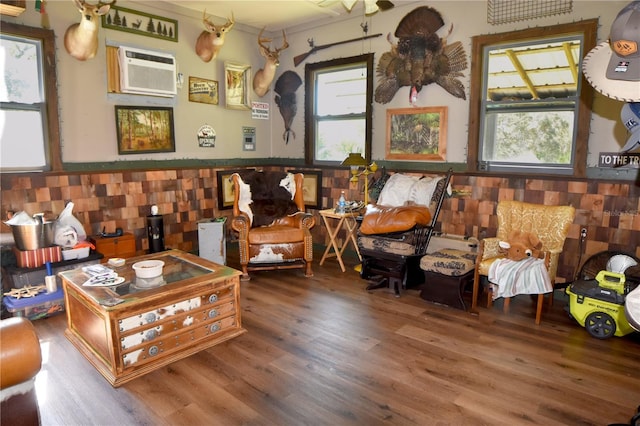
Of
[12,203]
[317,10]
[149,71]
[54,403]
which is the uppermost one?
[317,10]

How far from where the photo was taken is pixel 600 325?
2.92 metres

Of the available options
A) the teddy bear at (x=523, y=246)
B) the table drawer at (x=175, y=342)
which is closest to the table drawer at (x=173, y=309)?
the table drawer at (x=175, y=342)

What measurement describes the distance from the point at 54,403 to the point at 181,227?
9.30ft

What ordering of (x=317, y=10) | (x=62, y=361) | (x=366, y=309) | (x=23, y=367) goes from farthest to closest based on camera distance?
(x=317, y=10) < (x=366, y=309) < (x=62, y=361) < (x=23, y=367)

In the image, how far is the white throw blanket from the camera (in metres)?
3.13

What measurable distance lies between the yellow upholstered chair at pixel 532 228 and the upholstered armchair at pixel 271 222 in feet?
5.35

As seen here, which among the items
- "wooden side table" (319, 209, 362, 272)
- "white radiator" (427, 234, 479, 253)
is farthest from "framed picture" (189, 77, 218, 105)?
"white radiator" (427, 234, 479, 253)

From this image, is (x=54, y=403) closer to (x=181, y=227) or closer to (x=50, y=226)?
(x=50, y=226)

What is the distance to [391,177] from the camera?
4.34 m

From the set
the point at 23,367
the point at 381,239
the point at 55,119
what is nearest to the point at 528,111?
the point at 381,239

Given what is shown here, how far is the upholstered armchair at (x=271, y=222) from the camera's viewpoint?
4180 mm

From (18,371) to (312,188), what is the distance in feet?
13.7

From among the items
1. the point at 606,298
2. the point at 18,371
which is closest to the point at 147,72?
the point at 18,371

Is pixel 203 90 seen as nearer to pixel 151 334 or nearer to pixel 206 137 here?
pixel 206 137
